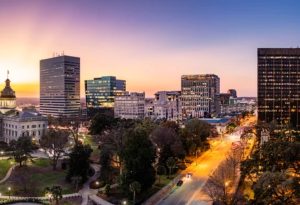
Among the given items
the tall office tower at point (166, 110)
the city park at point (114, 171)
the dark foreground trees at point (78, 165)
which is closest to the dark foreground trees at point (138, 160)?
the city park at point (114, 171)

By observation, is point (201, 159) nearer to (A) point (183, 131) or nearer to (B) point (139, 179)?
(A) point (183, 131)

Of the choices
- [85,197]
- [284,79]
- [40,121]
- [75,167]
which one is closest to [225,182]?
[85,197]

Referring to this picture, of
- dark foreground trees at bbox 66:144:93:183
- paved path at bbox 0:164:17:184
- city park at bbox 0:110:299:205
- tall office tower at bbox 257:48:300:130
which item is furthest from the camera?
tall office tower at bbox 257:48:300:130

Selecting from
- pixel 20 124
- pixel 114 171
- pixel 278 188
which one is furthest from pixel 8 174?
pixel 278 188

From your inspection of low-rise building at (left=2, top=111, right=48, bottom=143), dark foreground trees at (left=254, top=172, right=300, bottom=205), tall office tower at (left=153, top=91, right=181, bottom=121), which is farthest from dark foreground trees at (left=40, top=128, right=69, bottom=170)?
tall office tower at (left=153, top=91, right=181, bottom=121)

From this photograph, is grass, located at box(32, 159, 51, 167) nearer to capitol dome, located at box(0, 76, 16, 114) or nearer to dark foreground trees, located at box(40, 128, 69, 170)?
dark foreground trees, located at box(40, 128, 69, 170)

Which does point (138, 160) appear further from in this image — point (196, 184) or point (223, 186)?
point (196, 184)
